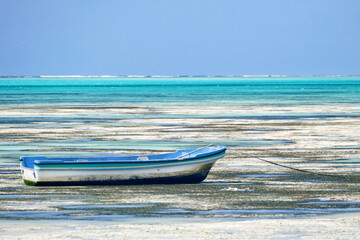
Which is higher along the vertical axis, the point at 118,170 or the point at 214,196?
the point at 118,170

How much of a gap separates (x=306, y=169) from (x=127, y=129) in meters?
17.3

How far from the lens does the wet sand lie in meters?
13.9

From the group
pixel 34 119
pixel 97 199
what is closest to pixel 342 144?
pixel 97 199

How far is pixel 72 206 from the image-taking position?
53.5 feet

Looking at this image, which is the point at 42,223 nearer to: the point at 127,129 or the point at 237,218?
the point at 237,218

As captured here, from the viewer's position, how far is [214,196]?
17.6 m

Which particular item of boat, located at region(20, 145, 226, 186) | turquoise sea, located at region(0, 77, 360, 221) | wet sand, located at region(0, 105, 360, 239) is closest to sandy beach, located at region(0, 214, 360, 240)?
wet sand, located at region(0, 105, 360, 239)

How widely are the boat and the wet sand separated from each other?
263 millimetres

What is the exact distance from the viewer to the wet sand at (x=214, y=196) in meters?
13.9

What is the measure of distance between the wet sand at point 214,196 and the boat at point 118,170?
10.4 inches

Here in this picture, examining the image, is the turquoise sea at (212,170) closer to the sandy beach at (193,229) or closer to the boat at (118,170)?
the boat at (118,170)

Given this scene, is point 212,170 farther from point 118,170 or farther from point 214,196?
point 214,196

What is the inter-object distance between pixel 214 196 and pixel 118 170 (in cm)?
291

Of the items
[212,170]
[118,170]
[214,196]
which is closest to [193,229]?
[214,196]
